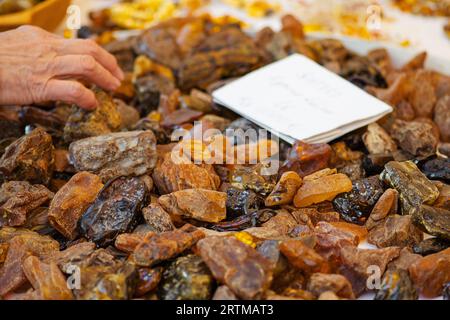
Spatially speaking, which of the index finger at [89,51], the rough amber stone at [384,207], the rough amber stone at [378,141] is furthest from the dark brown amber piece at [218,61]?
the rough amber stone at [384,207]

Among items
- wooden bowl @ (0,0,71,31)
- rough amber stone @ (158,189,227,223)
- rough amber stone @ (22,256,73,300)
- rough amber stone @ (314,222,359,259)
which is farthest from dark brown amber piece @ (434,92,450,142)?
wooden bowl @ (0,0,71,31)

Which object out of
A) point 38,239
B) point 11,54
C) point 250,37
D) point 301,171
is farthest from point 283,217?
point 250,37

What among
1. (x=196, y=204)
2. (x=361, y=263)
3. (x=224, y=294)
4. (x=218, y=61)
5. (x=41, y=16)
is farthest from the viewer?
(x=41, y=16)

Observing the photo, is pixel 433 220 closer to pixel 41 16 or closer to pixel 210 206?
pixel 210 206

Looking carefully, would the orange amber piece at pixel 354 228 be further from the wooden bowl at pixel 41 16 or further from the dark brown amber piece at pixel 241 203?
the wooden bowl at pixel 41 16

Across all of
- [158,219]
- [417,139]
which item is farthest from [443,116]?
[158,219]

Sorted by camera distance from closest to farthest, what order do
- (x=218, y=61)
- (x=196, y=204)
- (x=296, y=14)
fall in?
(x=196, y=204) → (x=218, y=61) → (x=296, y=14)
